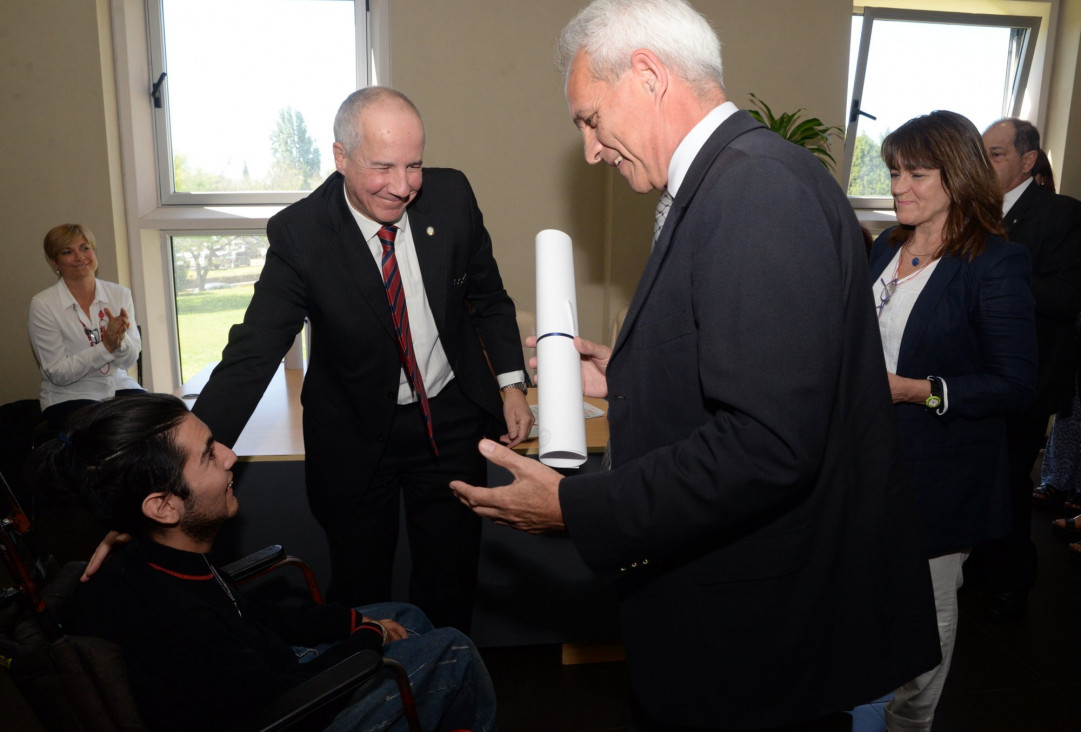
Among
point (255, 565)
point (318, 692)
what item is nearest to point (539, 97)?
point (255, 565)

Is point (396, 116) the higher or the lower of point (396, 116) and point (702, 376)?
the higher

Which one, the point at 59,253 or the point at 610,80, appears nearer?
the point at 610,80

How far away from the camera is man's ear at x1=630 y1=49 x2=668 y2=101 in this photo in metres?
1.05

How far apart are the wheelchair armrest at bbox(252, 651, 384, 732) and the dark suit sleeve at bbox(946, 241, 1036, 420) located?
1340 mm

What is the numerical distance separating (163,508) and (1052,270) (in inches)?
117

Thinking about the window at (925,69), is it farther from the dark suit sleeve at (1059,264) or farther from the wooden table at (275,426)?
the wooden table at (275,426)

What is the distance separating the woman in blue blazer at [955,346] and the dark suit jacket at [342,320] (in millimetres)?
1040

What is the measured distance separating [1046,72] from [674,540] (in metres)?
5.27

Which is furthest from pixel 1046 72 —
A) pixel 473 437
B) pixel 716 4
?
pixel 473 437

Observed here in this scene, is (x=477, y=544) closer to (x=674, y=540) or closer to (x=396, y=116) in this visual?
(x=396, y=116)

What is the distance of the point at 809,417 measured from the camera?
2.99ft

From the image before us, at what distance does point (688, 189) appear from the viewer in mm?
1027

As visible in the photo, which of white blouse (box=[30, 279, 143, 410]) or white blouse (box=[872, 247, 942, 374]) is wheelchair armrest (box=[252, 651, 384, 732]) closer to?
white blouse (box=[872, 247, 942, 374])

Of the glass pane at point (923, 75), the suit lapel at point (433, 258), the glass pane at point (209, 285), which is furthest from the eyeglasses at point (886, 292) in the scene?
the glass pane at point (209, 285)
